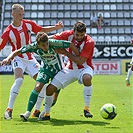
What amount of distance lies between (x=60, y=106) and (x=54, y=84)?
276cm

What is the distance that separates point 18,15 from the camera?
28.4 ft

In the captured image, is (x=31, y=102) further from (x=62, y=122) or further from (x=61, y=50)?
(x=61, y=50)

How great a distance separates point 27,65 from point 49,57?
3.60 ft

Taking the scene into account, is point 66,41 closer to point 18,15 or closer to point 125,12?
point 18,15

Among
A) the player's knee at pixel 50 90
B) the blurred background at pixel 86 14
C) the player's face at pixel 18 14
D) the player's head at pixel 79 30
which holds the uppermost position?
the blurred background at pixel 86 14

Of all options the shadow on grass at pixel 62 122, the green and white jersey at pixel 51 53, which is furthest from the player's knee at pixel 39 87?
the shadow on grass at pixel 62 122

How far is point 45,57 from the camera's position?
794 cm

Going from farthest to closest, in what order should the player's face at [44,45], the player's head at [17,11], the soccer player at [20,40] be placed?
the soccer player at [20,40] → the player's head at [17,11] → the player's face at [44,45]

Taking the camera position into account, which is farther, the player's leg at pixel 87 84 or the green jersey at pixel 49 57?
the player's leg at pixel 87 84

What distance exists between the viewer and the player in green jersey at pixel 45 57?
7.64 m

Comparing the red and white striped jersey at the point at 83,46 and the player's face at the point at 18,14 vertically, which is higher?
the player's face at the point at 18,14

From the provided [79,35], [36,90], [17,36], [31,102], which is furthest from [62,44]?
[17,36]

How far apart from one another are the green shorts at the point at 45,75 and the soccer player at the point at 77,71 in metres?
0.11

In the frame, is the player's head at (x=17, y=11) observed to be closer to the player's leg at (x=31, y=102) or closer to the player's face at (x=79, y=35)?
the player's face at (x=79, y=35)
